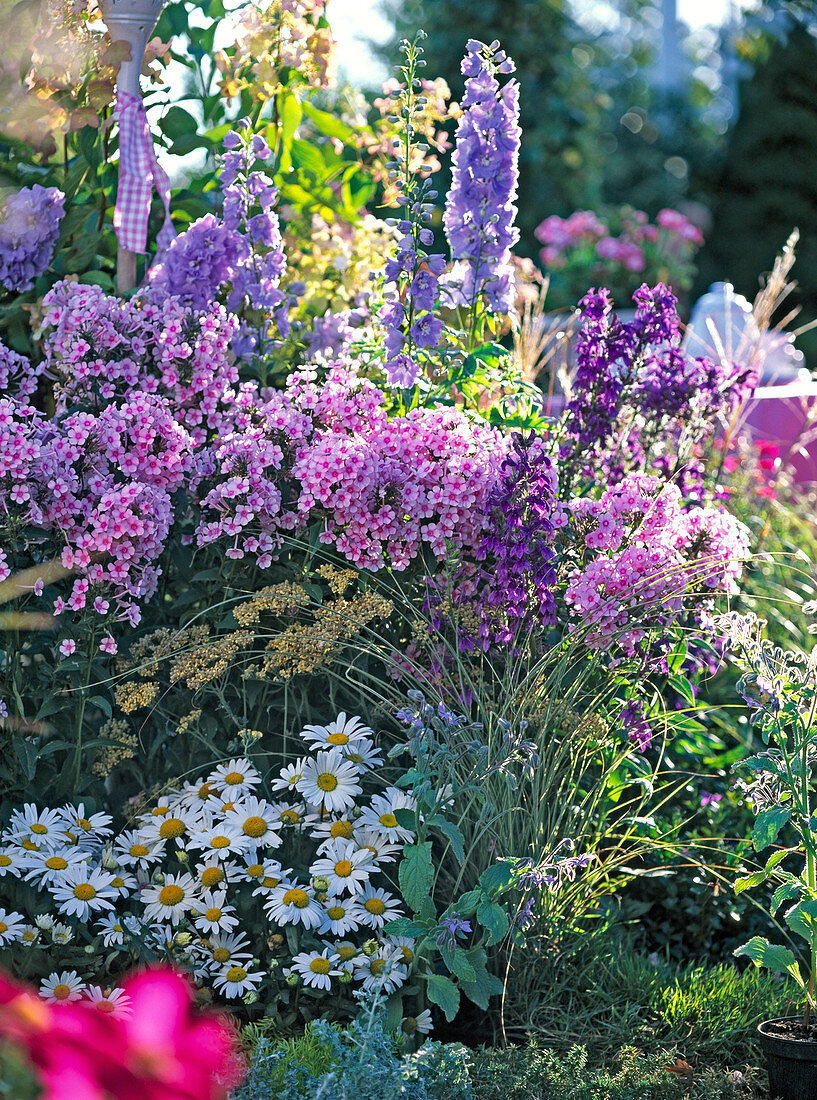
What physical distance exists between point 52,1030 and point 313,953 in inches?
67.7

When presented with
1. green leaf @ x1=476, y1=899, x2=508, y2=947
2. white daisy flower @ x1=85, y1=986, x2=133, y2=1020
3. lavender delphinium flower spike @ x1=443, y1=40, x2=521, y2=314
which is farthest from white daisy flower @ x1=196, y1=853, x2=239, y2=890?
lavender delphinium flower spike @ x1=443, y1=40, x2=521, y2=314

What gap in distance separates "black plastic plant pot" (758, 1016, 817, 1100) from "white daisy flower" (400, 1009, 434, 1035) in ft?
2.22

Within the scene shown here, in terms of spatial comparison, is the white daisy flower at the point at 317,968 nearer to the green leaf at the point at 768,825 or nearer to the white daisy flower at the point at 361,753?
the white daisy flower at the point at 361,753

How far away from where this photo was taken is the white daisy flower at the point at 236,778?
103 inches

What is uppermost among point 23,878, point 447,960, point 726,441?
point 726,441

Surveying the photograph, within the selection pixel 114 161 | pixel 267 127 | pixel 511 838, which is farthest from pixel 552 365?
pixel 511 838

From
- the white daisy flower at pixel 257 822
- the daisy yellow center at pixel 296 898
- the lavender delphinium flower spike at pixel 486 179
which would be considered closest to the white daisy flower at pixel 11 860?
the white daisy flower at pixel 257 822

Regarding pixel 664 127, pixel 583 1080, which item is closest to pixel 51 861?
pixel 583 1080

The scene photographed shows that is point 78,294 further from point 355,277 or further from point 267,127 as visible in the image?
point 355,277

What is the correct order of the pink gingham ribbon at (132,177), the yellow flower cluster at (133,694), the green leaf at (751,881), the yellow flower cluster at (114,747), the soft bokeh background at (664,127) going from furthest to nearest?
the soft bokeh background at (664,127), the pink gingham ribbon at (132,177), the yellow flower cluster at (114,747), the yellow flower cluster at (133,694), the green leaf at (751,881)

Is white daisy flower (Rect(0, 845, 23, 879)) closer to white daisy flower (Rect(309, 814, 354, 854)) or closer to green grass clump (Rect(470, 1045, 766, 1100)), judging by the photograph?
white daisy flower (Rect(309, 814, 354, 854))

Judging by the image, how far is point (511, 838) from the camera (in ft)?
8.53

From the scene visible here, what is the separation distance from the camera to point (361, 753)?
2.62 metres

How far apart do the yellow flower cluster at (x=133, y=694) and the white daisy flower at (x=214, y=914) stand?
45 centimetres
